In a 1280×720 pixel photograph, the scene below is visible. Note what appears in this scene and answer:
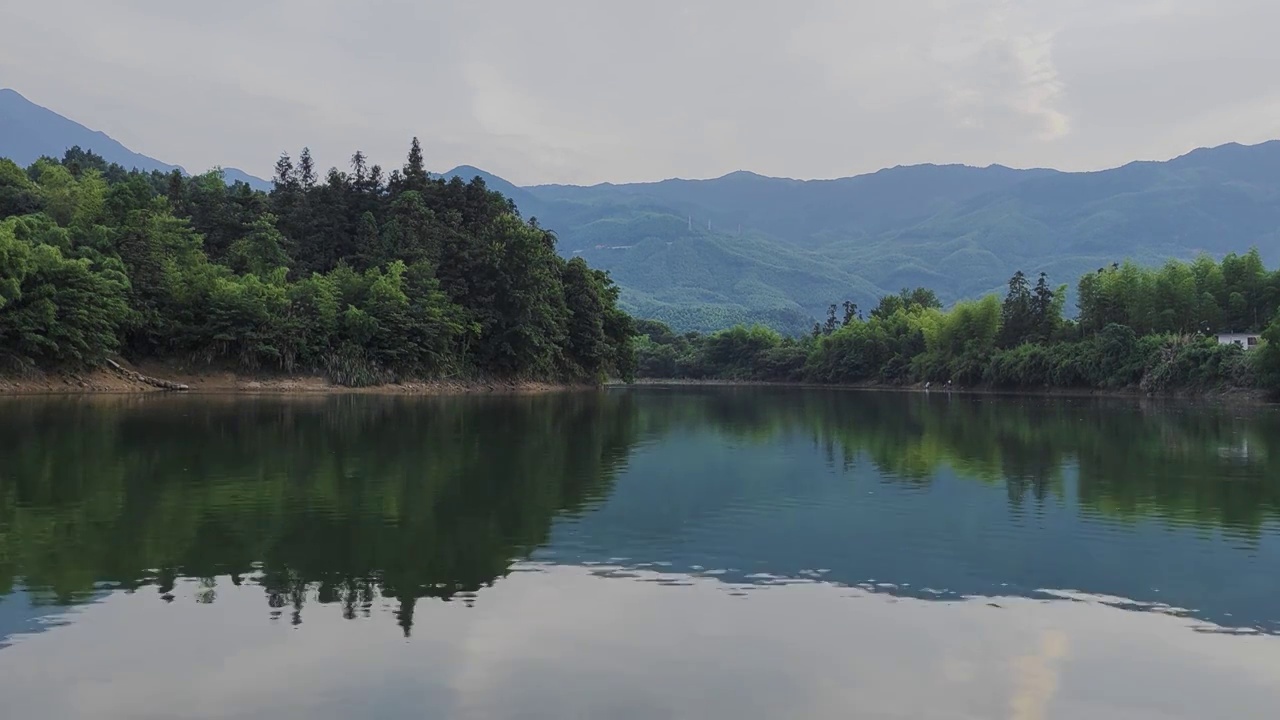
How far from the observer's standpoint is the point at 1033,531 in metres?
14.9

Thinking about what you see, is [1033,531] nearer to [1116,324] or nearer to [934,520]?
[934,520]

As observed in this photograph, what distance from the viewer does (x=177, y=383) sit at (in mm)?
58094

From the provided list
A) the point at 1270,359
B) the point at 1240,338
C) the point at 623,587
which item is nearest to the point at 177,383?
the point at 623,587

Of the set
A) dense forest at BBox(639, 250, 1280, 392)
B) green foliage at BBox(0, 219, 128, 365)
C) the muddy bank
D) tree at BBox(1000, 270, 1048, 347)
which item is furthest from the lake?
tree at BBox(1000, 270, 1048, 347)

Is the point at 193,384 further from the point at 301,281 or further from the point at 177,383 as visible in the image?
the point at 301,281

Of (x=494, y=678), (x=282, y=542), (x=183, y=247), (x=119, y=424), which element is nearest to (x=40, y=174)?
(x=183, y=247)

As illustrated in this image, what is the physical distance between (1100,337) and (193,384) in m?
64.2

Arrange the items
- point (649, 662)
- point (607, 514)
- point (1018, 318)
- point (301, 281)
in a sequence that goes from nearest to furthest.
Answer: point (649, 662), point (607, 514), point (301, 281), point (1018, 318)

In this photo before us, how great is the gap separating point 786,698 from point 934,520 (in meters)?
8.67

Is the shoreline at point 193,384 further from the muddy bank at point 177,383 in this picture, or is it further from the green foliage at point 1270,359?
the green foliage at point 1270,359

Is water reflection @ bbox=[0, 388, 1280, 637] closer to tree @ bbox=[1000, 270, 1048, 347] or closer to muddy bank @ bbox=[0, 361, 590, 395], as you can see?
muddy bank @ bbox=[0, 361, 590, 395]

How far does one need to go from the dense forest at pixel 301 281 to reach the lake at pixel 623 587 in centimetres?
3180

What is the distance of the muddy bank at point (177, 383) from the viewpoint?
49.7 m

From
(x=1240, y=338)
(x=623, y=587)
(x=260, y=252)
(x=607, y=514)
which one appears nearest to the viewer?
(x=623, y=587)
